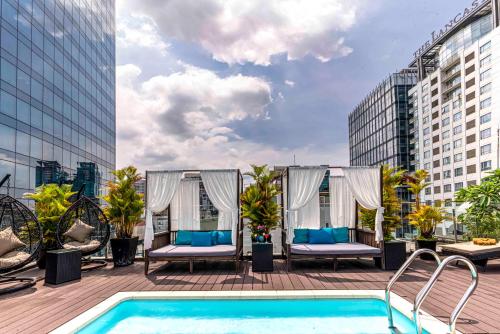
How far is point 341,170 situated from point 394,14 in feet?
16.3

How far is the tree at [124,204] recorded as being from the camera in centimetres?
797

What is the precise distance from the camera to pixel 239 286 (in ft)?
18.6

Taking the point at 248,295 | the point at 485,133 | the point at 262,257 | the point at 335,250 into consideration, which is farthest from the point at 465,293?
the point at 485,133

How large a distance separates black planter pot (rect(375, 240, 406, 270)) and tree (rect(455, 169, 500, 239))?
2.54 metres

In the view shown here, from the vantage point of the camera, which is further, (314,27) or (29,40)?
(29,40)

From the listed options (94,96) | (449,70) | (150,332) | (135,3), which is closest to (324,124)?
(135,3)

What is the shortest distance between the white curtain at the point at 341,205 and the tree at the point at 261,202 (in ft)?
5.93

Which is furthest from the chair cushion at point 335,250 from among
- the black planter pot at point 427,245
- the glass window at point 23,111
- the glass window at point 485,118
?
the glass window at point 485,118

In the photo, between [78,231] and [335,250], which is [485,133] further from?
[78,231]

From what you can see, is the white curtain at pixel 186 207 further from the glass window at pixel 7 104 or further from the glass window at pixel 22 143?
the glass window at pixel 22 143

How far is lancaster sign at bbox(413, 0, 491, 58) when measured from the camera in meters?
43.8

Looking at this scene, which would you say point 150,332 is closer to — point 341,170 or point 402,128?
point 341,170

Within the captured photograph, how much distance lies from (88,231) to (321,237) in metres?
5.62

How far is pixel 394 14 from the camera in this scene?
359 inches
